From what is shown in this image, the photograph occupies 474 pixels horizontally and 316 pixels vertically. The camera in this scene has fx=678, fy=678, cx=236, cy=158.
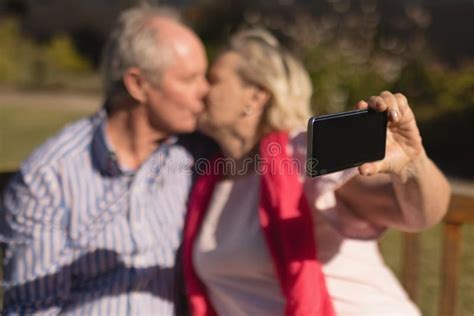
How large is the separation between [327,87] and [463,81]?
1.67m

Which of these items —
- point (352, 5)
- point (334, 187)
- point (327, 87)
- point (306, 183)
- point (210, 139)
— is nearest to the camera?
point (334, 187)

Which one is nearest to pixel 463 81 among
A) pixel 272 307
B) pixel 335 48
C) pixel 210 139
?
pixel 335 48

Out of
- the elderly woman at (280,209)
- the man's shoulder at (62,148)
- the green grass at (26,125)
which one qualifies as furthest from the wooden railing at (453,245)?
the green grass at (26,125)

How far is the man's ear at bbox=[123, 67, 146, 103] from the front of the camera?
271 centimetres

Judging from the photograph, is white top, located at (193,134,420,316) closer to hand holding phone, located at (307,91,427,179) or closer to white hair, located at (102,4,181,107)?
hand holding phone, located at (307,91,427,179)

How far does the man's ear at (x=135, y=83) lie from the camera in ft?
8.88

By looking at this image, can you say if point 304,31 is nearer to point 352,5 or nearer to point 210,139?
point 352,5

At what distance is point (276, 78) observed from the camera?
8.25 ft

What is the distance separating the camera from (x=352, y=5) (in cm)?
1207

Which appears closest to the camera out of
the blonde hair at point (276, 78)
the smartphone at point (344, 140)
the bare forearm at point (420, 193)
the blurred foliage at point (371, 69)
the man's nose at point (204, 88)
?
the smartphone at point (344, 140)

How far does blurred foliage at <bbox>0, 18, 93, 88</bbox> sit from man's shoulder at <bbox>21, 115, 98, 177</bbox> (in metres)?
12.2

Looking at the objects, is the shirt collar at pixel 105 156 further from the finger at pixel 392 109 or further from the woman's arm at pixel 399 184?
the finger at pixel 392 109

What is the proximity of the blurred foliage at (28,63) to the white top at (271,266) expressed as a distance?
1274 cm

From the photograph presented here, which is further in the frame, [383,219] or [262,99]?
[262,99]
